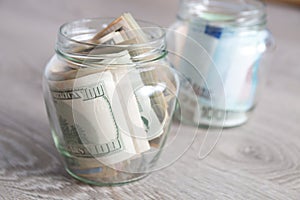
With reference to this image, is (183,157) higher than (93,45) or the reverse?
the reverse

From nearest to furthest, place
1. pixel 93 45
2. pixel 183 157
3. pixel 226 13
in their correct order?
pixel 93 45 → pixel 183 157 → pixel 226 13

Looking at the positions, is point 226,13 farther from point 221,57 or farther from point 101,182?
point 101,182

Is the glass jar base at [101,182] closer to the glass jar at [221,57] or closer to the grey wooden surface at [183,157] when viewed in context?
the grey wooden surface at [183,157]

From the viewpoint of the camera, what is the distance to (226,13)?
2.37 ft

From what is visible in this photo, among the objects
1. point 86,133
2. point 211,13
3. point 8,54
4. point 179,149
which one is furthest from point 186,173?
point 8,54

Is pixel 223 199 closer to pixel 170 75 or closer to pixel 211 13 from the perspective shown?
pixel 170 75

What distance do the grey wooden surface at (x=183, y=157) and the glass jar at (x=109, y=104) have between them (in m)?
0.03

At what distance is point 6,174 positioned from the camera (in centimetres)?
55

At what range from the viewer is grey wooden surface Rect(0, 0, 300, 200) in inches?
21.2

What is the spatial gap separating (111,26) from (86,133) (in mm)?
123

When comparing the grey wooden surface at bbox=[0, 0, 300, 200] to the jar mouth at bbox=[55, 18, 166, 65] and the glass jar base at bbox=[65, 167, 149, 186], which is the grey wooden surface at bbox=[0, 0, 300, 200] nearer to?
the glass jar base at bbox=[65, 167, 149, 186]

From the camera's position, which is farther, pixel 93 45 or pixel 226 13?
pixel 226 13

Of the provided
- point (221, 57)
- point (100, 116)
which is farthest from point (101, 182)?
point (221, 57)

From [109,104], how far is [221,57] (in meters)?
0.22
